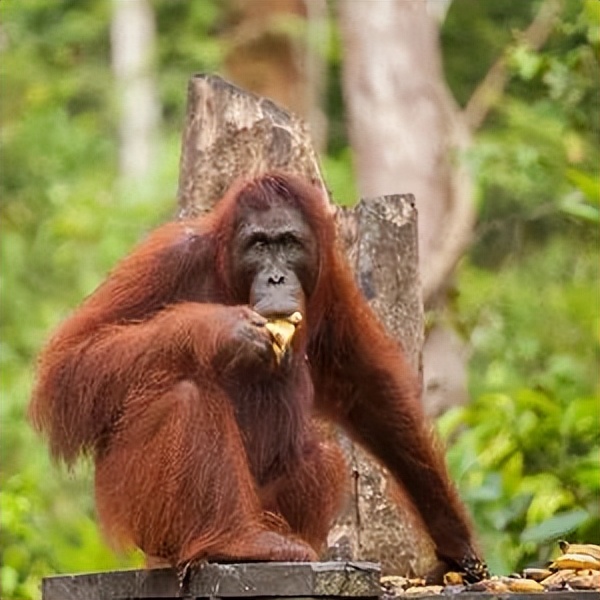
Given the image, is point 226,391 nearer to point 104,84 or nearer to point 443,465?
point 443,465

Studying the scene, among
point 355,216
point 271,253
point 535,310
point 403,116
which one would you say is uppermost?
point 403,116

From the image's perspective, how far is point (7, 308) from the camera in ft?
37.1

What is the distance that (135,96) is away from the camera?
1880 cm

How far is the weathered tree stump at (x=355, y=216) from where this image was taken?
531cm

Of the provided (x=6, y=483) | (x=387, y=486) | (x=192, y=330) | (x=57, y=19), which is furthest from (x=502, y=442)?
(x=57, y=19)

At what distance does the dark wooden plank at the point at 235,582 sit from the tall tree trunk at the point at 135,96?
47.6 ft

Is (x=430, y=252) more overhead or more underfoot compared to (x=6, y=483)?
more overhead

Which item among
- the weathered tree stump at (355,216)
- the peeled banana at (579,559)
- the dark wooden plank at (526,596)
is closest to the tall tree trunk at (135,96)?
the weathered tree stump at (355,216)

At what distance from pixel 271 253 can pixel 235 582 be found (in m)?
0.88

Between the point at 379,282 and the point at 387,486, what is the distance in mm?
577

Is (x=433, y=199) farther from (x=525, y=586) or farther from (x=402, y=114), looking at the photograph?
(x=525, y=586)

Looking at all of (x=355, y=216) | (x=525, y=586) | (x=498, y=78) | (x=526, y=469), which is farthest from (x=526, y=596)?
(x=498, y=78)

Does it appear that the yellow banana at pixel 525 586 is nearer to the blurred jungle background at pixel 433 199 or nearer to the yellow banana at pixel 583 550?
the yellow banana at pixel 583 550

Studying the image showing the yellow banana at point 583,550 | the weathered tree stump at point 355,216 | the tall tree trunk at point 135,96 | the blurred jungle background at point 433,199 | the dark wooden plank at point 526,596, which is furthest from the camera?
the tall tree trunk at point 135,96
